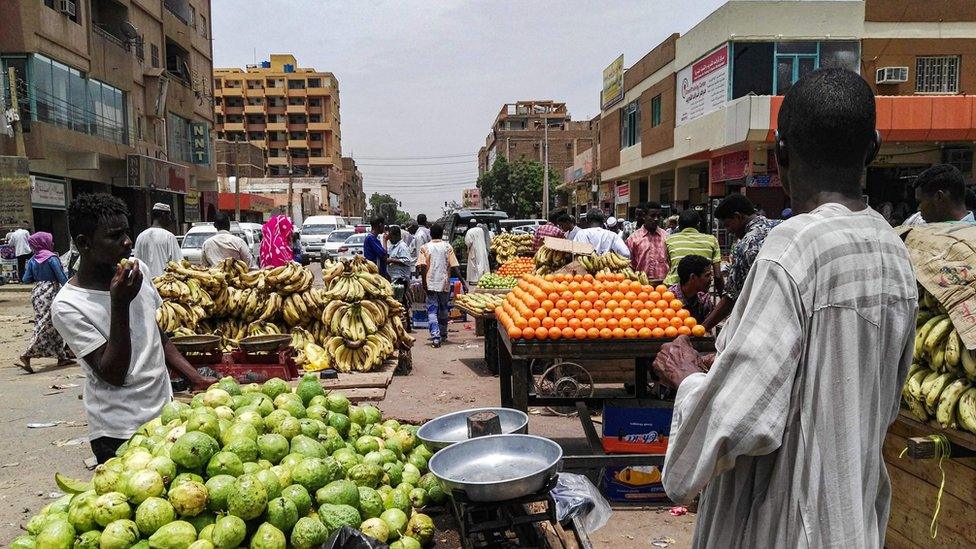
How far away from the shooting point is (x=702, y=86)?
2353 cm

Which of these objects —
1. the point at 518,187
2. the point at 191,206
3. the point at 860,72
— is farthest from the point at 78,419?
the point at 518,187

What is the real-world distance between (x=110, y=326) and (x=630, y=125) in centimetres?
3259

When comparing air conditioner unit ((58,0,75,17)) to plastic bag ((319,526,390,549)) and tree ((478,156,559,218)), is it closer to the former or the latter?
plastic bag ((319,526,390,549))

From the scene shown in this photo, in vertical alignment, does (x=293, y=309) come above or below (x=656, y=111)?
below

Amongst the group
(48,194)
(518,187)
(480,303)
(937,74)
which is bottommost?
(480,303)

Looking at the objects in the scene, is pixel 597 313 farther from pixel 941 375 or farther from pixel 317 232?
pixel 317 232

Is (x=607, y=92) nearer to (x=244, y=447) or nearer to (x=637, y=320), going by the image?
(x=637, y=320)

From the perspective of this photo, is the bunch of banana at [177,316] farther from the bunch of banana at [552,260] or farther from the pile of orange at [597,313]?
the bunch of banana at [552,260]

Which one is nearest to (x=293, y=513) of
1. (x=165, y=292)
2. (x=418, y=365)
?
(x=165, y=292)

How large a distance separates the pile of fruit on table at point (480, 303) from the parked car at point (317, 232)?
21.3 meters

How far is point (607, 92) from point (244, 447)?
37.0 m

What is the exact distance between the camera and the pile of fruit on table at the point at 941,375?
3027 millimetres

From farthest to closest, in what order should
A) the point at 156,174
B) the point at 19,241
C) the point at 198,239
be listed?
the point at 156,174 < the point at 198,239 < the point at 19,241

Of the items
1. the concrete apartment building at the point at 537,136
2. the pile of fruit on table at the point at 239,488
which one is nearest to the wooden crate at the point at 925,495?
the pile of fruit on table at the point at 239,488
